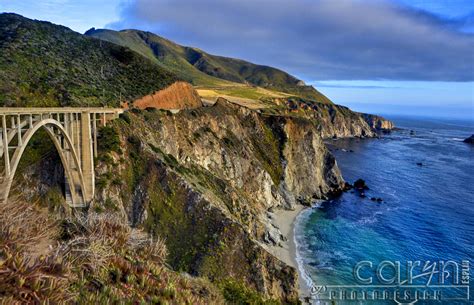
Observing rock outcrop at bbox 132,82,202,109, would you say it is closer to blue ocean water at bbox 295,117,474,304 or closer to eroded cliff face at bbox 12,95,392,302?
eroded cliff face at bbox 12,95,392,302

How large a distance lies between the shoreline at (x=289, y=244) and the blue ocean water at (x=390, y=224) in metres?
0.88

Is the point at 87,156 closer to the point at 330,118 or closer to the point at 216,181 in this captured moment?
the point at 216,181

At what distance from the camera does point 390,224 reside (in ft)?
180

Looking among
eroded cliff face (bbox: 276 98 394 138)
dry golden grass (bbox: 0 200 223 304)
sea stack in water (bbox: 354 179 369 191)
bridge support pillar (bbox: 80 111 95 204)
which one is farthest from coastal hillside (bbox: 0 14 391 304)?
eroded cliff face (bbox: 276 98 394 138)

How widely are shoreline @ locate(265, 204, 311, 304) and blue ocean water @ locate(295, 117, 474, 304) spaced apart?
2.88ft

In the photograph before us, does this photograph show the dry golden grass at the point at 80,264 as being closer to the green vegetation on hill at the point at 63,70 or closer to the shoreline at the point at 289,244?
the shoreline at the point at 289,244

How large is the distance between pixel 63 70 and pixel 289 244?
4235 cm

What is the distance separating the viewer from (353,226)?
5428 centimetres

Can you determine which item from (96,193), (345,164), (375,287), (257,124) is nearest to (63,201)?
(96,193)

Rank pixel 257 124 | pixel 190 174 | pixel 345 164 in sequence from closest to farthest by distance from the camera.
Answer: pixel 190 174
pixel 257 124
pixel 345 164

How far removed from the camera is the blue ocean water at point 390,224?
141 ft

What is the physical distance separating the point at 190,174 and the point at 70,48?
37129 millimetres

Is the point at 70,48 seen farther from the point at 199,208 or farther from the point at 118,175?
the point at 199,208

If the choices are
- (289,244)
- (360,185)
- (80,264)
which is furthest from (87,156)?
(360,185)
